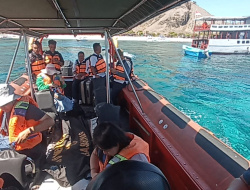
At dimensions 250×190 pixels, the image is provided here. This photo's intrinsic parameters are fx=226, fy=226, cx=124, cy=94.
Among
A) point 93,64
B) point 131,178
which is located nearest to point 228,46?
point 93,64

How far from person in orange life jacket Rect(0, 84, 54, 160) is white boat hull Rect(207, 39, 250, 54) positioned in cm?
2609

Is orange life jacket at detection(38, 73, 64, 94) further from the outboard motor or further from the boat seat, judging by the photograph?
the outboard motor

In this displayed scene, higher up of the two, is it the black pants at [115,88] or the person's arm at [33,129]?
the person's arm at [33,129]

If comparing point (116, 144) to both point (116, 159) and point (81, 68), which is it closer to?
point (116, 159)

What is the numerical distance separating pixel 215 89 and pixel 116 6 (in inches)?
326

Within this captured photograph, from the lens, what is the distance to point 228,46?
25.4 m

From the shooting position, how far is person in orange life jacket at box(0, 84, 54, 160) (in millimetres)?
1851

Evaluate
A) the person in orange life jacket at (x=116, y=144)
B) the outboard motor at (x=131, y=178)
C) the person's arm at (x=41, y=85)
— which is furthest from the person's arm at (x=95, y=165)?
the person's arm at (x=41, y=85)

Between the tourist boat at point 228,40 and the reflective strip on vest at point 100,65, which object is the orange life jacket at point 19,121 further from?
the tourist boat at point 228,40

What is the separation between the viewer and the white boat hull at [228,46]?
83.1ft

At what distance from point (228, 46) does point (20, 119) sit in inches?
1074

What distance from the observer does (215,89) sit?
9.30 metres

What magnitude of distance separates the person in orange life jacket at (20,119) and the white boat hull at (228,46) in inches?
1027

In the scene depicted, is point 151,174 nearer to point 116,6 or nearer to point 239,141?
point 116,6
